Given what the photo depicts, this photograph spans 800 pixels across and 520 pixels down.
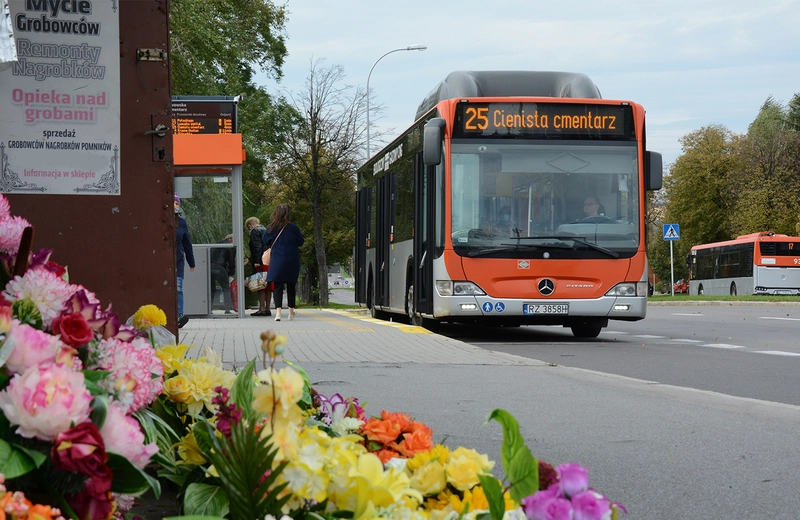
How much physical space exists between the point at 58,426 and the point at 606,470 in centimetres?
385

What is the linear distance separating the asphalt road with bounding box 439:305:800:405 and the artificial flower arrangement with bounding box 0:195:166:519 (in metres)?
7.79

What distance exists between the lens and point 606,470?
16.3 feet

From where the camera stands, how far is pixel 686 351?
14.2 m

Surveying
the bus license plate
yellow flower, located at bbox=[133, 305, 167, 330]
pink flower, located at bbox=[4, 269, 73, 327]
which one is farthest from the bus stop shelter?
pink flower, located at bbox=[4, 269, 73, 327]

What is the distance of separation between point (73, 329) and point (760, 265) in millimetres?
49152

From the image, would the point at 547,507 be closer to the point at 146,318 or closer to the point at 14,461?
the point at 14,461

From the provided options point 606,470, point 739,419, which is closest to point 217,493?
point 606,470

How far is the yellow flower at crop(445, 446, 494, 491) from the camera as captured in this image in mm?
1969

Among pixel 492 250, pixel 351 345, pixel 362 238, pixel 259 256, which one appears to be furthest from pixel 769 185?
pixel 351 345

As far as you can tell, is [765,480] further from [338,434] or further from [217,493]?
[217,493]

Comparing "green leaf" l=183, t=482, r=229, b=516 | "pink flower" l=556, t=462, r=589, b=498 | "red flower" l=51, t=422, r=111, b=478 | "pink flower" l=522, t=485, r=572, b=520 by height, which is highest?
"red flower" l=51, t=422, r=111, b=478

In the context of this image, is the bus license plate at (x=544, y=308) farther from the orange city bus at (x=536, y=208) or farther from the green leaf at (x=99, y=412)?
the green leaf at (x=99, y=412)

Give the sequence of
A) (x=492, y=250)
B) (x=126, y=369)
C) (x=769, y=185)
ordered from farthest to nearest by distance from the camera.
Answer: (x=769, y=185)
(x=492, y=250)
(x=126, y=369)

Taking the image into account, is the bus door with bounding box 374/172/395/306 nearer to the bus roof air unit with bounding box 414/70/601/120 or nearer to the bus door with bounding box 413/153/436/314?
the bus door with bounding box 413/153/436/314
